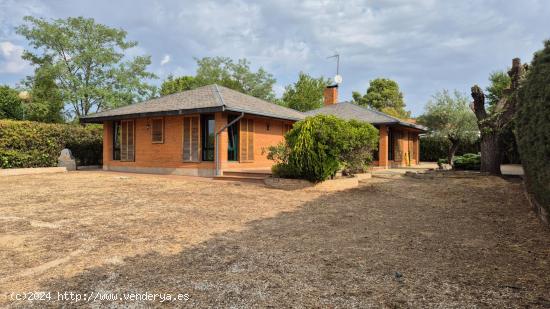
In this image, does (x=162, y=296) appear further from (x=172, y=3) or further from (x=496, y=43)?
(x=496, y=43)

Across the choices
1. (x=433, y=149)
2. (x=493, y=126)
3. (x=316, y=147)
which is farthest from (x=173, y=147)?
(x=433, y=149)

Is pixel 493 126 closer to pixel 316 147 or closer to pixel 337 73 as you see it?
pixel 316 147

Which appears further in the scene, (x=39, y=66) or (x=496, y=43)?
(x=39, y=66)

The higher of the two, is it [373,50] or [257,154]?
[373,50]

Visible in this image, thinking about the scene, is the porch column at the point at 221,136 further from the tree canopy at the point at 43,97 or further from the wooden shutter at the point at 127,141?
the tree canopy at the point at 43,97

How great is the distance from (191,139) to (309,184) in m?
6.48

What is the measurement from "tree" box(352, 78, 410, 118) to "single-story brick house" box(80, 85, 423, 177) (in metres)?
36.0

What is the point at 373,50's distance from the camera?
19.0m

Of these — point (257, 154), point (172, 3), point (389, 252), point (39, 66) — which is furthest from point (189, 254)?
point (39, 66)

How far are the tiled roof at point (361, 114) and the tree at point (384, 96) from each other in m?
27.1

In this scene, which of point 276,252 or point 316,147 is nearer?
point 276,252

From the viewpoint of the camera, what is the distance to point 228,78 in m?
44.4

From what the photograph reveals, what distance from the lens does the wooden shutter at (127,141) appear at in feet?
54.7

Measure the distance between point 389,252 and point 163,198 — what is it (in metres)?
6.08
